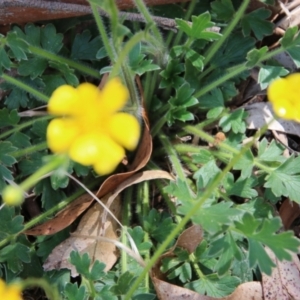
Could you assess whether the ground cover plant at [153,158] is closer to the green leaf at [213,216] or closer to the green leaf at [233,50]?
the green leaf at [233,50]

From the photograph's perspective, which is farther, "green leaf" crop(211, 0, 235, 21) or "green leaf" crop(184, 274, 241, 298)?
"green leaf" crop(211, 0, 235, 21)

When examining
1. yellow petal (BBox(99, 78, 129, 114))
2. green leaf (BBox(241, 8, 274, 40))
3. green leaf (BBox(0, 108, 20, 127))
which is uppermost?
yellow petal (BBox(99, 78, 129, 114))

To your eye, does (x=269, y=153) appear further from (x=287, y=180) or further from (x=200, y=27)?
(x=200, y=27)

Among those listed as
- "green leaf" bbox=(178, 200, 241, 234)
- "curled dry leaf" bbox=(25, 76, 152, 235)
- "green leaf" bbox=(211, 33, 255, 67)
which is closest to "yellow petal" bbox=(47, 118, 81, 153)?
"green leaf" bbox=(178, 200, 241, 234)

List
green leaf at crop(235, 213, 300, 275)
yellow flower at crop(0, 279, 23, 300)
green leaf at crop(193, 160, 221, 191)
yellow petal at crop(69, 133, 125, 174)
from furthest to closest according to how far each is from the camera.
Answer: green leaf at crop(193, 160, 221, 191)
green leaf at crop(235, 213, 300, 275)
yellow flower at crop(0, 279, 23, 300)
yellow petal at crop(69, 133, 125, 174)

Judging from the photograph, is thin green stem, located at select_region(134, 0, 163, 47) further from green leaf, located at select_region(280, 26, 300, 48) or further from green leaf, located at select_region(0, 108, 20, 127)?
green leaf, located at select_region(0, 108, 20, 127)

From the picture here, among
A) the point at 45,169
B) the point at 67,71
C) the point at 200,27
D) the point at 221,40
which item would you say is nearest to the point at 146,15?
the point at 200,27
